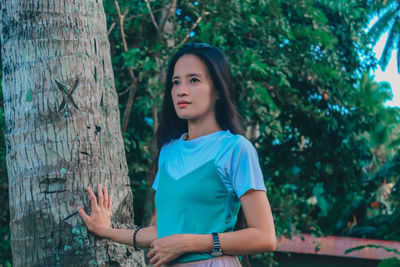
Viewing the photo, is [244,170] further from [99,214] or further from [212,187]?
[99,214]

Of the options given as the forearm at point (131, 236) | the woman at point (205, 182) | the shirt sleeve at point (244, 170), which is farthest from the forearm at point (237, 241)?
the forearm at point (131, 236)

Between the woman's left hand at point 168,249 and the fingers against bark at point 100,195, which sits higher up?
the fingers against bark at point 100,195

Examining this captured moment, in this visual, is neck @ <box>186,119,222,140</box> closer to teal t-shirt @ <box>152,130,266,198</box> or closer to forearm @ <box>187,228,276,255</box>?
teal t-shirt @ <box>152,130,266,198</box>

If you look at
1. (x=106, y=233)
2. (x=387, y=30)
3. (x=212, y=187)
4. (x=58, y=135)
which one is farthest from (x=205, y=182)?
(x=387, y=30)

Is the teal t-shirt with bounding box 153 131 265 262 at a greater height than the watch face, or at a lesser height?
greater

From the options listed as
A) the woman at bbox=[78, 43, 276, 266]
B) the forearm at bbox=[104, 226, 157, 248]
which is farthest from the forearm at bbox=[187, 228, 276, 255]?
the forearm at bbox=[104, 226, 157, 248]

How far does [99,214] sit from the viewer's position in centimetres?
274

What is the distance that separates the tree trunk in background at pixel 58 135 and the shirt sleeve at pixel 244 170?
827 mm

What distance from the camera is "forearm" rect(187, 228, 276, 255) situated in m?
2.24

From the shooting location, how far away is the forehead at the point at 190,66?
2.50 metres

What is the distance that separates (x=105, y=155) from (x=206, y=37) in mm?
5789

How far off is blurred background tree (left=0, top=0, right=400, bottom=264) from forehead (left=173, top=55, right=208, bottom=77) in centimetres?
499

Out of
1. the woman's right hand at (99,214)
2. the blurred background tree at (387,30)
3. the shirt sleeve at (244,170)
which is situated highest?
the blurred background tree at (387,30)

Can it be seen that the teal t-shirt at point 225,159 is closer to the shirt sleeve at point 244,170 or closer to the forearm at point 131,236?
the shirt sleeve at point 244,170
